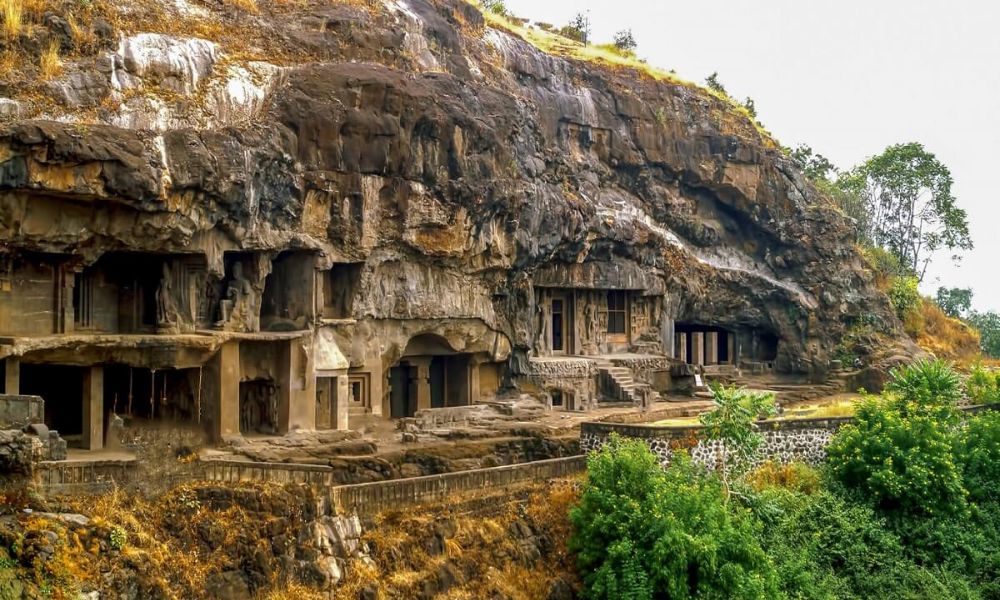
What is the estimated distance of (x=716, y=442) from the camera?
24.9 m

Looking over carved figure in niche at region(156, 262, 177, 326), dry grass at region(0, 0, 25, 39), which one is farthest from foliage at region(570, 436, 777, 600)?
dry grass at region(0, 0, 25, 39)

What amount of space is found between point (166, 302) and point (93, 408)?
118 inches

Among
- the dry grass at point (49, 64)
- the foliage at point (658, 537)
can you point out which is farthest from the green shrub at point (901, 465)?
the dry grass at point (49, 64)

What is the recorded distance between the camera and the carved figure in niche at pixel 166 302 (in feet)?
80.8

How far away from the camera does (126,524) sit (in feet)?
59.0

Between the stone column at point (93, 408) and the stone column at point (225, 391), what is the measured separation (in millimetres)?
2546

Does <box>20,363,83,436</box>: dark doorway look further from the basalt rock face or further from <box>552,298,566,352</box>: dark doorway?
<box>552,298,566,352</box>: dark doorway

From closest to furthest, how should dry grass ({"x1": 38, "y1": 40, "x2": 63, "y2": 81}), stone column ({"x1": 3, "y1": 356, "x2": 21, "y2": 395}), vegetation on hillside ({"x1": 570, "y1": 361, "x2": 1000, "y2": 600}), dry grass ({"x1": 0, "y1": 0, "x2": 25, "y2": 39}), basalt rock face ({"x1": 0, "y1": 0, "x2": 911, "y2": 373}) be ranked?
vegetation on hillside ({"x1": 570, "y1": 361, "x2": 1000, "y2": 600}) → stone column ({"x1": 3, "y1": 356, "x2": 21, "y2": 395}) → dry grass ({"x1": 38, "y1": 40, "x2": 63, "y2": 81}) → dry grass ({"x1": 0, "y1": 0, "x2": 25, "y2": 39}) → basalt rock face ({"x1": 0, "y1": 0, "x2": 911, "y2": 373})

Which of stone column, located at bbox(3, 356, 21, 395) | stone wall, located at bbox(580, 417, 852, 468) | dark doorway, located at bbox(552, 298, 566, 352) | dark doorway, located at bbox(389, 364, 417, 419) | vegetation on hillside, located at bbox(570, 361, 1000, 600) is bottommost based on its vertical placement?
vegetation on hillside, located at bbox(570, 361, 1000, 600)

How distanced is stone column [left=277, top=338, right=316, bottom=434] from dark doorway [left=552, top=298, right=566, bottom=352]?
13.3 meters

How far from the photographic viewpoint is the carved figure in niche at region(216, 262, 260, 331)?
2567 cm

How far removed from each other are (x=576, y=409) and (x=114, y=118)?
17.7 metres

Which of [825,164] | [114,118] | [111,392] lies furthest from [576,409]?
[825,164]

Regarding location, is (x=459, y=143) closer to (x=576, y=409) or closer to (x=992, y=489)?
(x=576, y=409)
